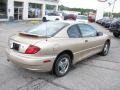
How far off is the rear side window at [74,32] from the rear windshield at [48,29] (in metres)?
0.23

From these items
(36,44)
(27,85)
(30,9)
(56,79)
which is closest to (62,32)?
(36,44)

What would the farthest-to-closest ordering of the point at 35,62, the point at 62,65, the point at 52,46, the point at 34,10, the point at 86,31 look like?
1. the point at 34,10
2. the point at 86,31
3. the point at 62,65
4. the point at 52,46
5. the point at 35,62

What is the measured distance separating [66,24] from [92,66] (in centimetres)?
182

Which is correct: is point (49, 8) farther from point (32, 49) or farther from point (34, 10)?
point (32, 49)

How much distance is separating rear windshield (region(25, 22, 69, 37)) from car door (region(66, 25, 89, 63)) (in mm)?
303

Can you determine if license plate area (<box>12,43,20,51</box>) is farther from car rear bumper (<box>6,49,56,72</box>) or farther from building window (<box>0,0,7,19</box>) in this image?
building window (<box>0,0,7,19</box>)

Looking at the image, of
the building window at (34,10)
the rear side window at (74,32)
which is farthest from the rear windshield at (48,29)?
the building window at (34,10)

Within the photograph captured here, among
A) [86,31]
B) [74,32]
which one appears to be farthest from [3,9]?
[74,32]

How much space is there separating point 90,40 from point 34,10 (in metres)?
27.1

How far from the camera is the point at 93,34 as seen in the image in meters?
6.55

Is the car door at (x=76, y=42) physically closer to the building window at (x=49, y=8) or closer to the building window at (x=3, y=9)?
the building window at (x=3, y=9)

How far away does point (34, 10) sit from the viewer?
32000mm

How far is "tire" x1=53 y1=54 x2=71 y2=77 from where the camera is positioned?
4.88 m

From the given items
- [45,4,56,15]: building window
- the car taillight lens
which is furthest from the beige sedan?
[45,4,56,15]: building window
